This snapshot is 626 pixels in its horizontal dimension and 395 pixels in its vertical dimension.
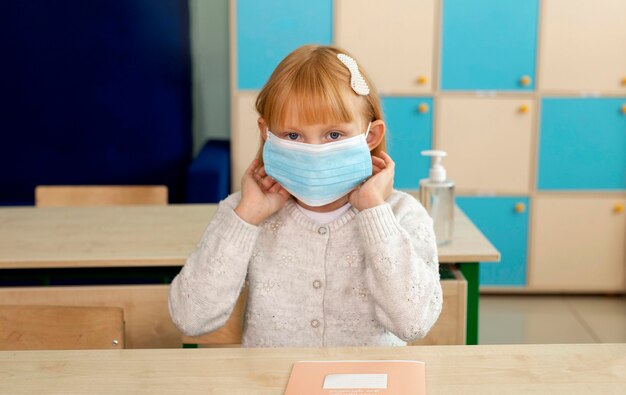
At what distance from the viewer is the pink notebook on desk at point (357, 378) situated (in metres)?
1.19

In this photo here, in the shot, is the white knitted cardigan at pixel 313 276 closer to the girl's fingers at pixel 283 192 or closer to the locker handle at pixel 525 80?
the girl's fingers at pixel 283 192

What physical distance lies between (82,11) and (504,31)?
1864 mm

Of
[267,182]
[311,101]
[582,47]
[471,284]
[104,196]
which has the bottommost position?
[471,284]

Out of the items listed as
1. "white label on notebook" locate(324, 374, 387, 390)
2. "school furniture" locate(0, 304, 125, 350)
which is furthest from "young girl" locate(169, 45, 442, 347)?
"white label on notebook" locate(324, 374, 387, 390)

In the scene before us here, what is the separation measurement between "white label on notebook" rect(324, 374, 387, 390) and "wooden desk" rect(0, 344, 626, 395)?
0.07 metres

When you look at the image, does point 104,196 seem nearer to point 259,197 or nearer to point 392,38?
point 259,197

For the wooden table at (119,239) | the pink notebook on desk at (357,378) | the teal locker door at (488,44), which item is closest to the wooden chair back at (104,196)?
the wooden table at (119,239)

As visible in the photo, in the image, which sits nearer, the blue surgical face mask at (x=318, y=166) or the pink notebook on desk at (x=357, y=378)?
the pink notebook on desk at (x=357, y=378)

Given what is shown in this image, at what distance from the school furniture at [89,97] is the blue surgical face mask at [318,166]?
2.20m

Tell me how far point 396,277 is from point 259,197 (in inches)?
12.4

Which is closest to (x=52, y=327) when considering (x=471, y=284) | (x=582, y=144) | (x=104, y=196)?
(x=471, y=284)

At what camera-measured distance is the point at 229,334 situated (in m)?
1.65

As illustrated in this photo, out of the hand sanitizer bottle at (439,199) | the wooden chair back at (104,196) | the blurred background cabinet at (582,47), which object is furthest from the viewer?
the blurred background cabinet at (582,47)

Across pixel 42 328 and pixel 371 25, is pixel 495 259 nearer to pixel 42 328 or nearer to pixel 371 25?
pixel 42 328
